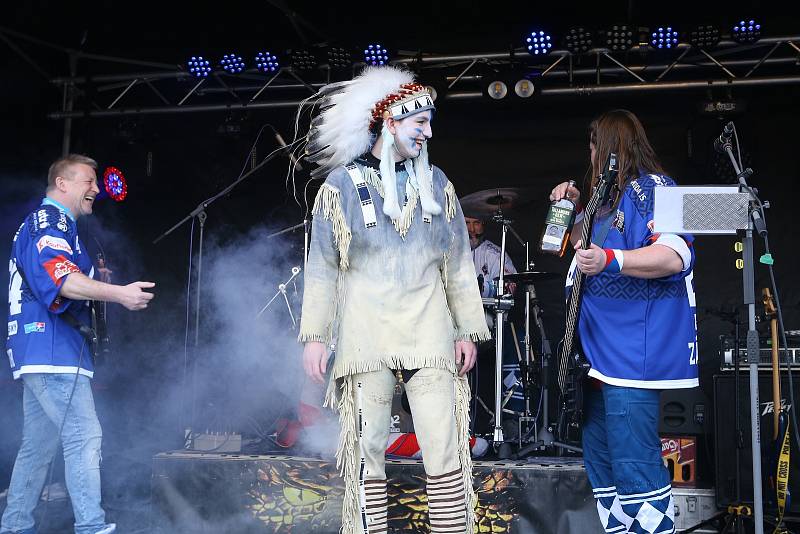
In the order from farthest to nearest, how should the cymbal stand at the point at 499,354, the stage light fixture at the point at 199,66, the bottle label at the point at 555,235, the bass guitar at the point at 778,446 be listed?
the stage light fixture at the point at 199,66, the cymbal stand at the point at 499,354, the bass guitar at the point at 778,446, the bottle label at the point at 555,235

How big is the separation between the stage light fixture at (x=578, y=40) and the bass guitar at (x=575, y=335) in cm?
392

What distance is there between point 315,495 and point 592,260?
2692mm

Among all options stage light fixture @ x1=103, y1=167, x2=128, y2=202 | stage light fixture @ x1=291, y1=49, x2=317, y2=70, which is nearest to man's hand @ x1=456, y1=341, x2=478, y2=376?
stage light fixture @ x1=291, y1=49, x2=317, y2=70

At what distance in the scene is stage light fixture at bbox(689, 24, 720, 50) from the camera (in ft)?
22.4

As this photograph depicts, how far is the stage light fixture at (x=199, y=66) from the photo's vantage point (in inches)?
300

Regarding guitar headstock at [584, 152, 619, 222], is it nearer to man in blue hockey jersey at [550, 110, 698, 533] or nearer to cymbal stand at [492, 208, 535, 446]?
man in blue hockey jersey at [550, 110, 698, 533]

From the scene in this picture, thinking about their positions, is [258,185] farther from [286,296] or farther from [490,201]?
[490,201]

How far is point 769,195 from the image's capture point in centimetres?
771

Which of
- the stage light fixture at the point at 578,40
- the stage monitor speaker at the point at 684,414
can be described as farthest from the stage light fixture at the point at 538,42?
the stage monitor speaker at the point at 684,414

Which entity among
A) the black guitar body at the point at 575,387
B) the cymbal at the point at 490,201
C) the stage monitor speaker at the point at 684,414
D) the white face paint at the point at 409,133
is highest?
the cymbal at the point at 490,201

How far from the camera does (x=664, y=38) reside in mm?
6977

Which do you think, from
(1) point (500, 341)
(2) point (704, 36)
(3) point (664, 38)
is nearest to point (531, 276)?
(1) point (500, 341)

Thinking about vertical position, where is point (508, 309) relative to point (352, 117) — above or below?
below

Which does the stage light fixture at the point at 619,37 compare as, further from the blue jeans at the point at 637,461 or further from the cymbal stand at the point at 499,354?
the blue jeans at the point at 637,461
